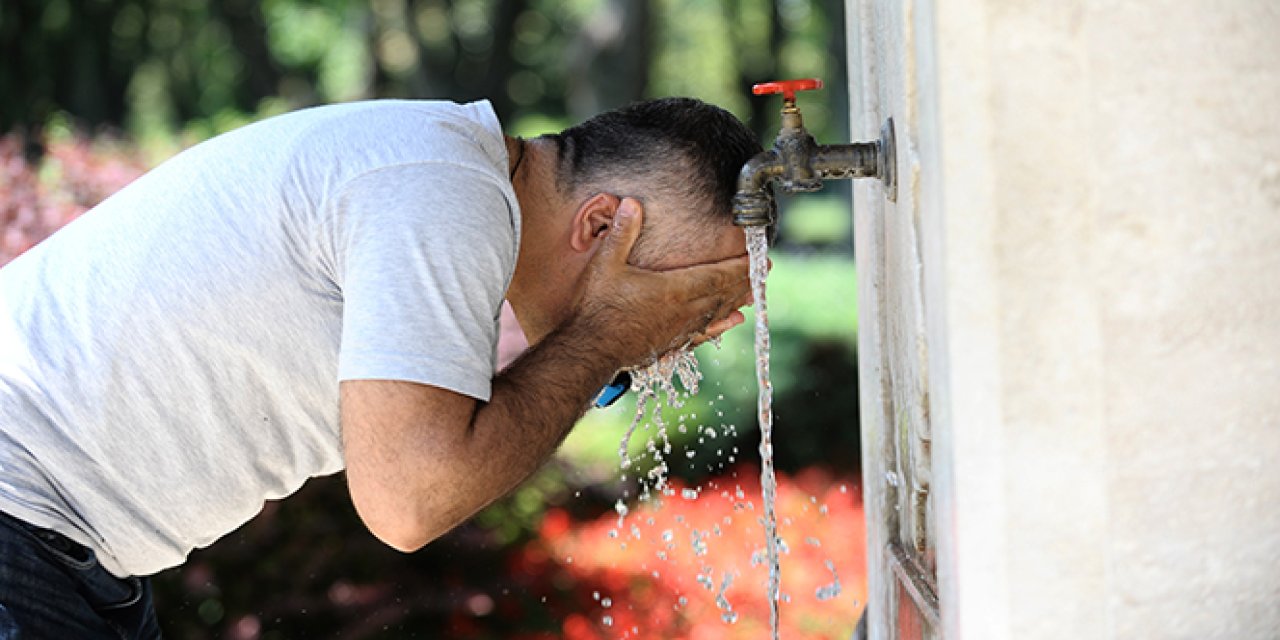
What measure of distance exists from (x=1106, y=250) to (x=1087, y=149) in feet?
0.32

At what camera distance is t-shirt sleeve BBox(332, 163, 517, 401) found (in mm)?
1765

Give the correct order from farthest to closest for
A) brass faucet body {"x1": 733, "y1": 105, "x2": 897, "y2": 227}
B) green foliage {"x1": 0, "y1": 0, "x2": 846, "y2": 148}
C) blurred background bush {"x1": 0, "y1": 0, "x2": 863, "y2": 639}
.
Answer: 1. green foliage {"x1": 0, "y1": 0, "x2": 846, "y2": 148}
2. blurred background bush {"x1": 0, "y1": 0, "x2": 863, "y2": 639}
3. brass faucet body {"x1": 733, "y1": 105, "x2": 897, "y2": 227}

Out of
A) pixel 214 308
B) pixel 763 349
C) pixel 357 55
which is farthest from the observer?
pixel 357 55

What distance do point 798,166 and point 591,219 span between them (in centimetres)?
40

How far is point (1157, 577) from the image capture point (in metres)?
1.37

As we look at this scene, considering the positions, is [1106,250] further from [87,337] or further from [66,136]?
[66,136]

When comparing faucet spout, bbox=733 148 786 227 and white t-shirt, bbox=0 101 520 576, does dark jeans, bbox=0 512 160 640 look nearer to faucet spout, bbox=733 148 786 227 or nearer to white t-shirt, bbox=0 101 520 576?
white t-shirt, bbox=0 101 520 576

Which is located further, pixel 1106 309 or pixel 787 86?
pixel 787 86

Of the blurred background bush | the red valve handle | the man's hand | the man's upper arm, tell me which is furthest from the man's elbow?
the blurred background bush

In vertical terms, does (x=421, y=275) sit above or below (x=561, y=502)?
above

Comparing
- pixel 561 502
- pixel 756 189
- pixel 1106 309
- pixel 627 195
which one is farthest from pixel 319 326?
pixel 561 502

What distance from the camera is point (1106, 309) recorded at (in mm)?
1329

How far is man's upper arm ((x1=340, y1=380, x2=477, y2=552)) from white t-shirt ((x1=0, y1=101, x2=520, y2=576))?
0.08 metres

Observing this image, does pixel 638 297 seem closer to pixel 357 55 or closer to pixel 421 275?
pixel 421 275
